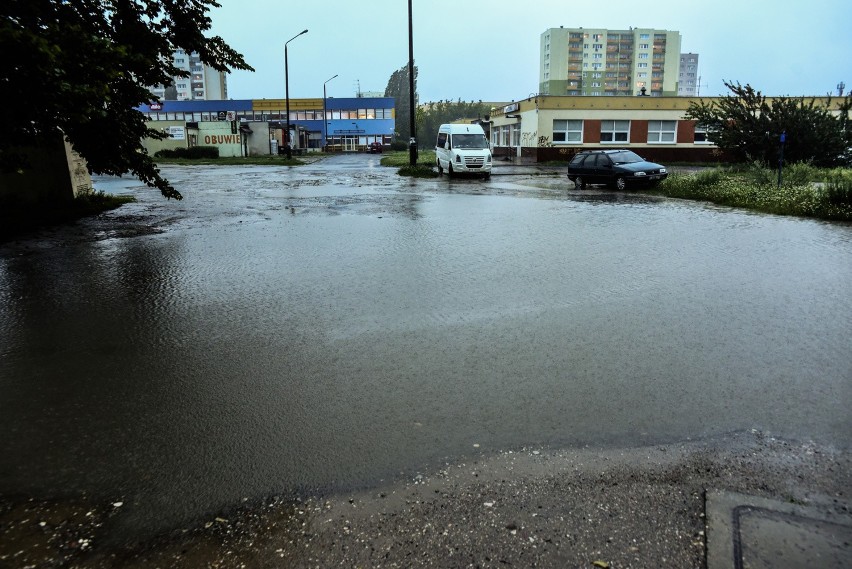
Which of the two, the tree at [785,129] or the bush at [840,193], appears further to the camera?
the tree at [785,129]

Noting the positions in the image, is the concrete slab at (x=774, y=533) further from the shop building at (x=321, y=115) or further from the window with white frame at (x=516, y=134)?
the shop building at (x=321, y=115)

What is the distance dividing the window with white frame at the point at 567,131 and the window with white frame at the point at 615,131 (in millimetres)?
1701

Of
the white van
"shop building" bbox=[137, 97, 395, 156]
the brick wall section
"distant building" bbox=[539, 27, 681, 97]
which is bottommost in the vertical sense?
the white van

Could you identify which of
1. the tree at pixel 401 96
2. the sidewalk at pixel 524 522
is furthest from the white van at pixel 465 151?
the tree at pixel 401 96

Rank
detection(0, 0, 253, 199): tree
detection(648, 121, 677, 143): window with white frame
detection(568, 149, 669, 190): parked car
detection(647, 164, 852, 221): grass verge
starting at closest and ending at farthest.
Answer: detection(0, 0, 253, 199): tree, detection(647, 164, 852, 221): grass verge, detection(568, 149, 669, 190): parked car, detection(648, 121, 677, 143): window with white frame

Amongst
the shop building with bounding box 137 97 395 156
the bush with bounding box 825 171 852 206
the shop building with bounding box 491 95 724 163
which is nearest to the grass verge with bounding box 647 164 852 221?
the bush with bounding box 825 171 852 206

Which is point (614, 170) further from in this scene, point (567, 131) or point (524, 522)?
point (567, 131)

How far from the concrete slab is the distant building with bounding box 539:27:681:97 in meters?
→ 154

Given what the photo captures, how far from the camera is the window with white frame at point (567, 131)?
4542 cm

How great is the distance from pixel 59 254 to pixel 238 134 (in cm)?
5644

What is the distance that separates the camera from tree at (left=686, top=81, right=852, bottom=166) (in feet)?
86.3

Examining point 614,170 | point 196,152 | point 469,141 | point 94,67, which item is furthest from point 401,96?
point 94,67

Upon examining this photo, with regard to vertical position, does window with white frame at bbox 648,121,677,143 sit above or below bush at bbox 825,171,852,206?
above

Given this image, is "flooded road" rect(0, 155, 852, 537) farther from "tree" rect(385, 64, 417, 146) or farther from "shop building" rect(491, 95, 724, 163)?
"tree" rect(385, 64, 417, 146)
